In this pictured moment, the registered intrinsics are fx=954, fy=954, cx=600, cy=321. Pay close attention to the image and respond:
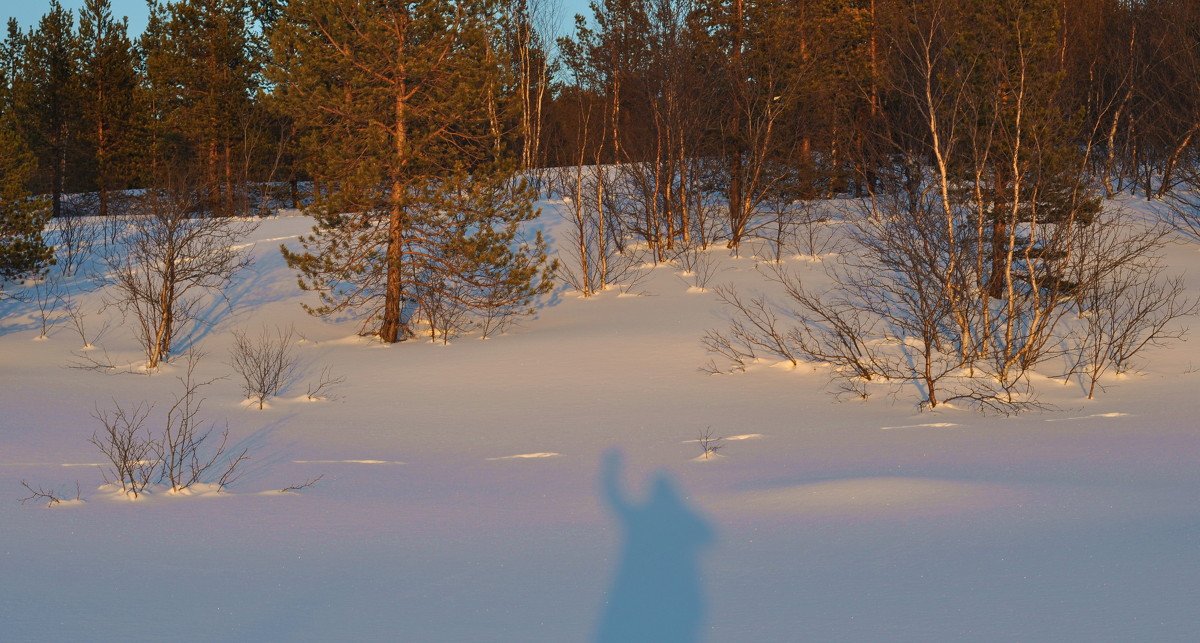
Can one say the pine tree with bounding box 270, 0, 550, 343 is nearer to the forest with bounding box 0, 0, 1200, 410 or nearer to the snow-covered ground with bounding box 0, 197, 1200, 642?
the forest with bounding box 0, 0, 1200, 410

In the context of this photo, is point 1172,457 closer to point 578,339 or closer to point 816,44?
point 578,339

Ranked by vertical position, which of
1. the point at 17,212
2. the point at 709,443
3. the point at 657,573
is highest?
the point at 17,212

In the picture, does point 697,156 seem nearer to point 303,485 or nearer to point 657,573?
point 303,485

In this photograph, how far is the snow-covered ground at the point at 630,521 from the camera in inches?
179

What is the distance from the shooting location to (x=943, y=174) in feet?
41.4

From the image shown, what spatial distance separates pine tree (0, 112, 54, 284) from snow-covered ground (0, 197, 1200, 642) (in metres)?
6.73

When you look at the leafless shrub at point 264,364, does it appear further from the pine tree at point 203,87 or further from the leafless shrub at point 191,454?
the pine tree at point 203,87

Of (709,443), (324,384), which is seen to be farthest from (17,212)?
(709,443)

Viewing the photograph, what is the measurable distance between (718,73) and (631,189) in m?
4.35

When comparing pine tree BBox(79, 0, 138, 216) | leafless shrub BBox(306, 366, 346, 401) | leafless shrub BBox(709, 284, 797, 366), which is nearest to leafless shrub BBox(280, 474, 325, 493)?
leafless shrub BBox(306, 366, 346, 401)

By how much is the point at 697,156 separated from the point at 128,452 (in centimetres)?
1687

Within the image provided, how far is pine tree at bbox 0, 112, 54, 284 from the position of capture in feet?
58.5

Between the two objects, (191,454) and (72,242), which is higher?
(72,242)

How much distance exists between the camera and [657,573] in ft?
17.5
